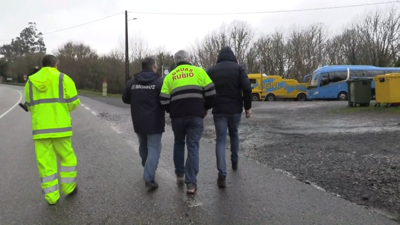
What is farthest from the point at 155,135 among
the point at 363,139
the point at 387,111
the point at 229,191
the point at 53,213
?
the point at 387,111

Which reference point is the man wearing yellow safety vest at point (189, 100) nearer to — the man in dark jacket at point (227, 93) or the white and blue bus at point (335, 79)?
the man in dark jacket at point (227, 93)

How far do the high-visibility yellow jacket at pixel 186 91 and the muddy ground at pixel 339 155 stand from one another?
1982mm

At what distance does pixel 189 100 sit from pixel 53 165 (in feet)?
6.07

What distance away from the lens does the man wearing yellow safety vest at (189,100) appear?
175 inches

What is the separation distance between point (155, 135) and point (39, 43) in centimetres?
11789

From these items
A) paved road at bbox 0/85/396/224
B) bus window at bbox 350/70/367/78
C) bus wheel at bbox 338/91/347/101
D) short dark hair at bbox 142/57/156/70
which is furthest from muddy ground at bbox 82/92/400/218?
bus window at bbox 350/70/367/78

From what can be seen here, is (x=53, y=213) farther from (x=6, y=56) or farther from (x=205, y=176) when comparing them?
(x=6, y=56)

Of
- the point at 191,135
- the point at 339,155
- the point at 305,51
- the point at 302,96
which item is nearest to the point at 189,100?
the point at 191,135

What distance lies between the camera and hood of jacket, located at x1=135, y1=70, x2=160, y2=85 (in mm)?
4695

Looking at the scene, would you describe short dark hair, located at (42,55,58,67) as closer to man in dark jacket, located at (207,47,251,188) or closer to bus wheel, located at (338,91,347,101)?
man in dark jacket, located at (207,47,251,188)

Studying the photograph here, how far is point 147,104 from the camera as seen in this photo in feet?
15.3

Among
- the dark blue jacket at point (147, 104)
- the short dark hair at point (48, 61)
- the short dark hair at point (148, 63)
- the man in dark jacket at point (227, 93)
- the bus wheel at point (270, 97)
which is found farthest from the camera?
the bus wheel at point (270, 97)

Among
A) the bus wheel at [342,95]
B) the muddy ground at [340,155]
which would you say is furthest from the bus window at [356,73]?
the muddy ground at [340,155]

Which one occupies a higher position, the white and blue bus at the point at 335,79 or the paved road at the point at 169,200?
the white and blue bus at the point at 335,79
